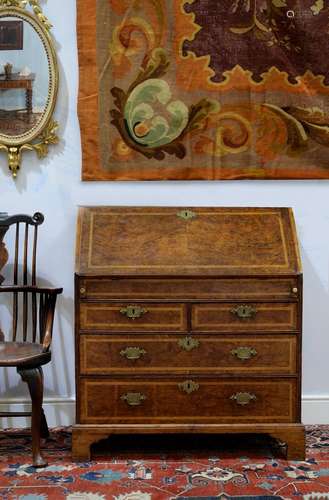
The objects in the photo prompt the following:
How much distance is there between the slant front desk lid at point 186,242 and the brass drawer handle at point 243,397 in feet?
2.09

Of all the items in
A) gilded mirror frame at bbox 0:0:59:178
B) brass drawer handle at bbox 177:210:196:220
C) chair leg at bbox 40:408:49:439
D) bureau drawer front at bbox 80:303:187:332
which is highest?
gilded mirror frame at bbox 0:0:59:178

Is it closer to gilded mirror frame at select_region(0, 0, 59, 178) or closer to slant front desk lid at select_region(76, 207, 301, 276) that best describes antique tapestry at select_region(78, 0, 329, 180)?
gilded mirror frame at select_region(0, 0, 59, 178)

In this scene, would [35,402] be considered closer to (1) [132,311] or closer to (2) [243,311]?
(1) [132,311]

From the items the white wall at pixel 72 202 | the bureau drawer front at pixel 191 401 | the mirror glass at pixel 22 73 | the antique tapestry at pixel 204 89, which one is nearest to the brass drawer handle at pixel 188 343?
the bureau drawer front at pixel 191 401

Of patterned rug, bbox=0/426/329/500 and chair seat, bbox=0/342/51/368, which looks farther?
chair seat, bbox=0/342/51/368

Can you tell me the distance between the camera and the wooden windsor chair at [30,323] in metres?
3.83

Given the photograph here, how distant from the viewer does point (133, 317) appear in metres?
3.92

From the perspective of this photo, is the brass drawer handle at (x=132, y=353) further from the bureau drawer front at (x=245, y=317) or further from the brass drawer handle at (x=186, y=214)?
the brass drawer handle at (x=186, y=214)

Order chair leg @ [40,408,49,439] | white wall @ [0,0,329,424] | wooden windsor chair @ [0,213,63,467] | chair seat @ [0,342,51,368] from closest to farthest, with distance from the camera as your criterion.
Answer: chair seat @ [0,342,51,368]
wooden windsor chair @ [0,213,63,467]
chair leg @ [40,408,49,439]
white wall @ [0,0,329,424]

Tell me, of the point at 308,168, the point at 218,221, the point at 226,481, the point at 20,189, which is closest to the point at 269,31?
the point at 308,168

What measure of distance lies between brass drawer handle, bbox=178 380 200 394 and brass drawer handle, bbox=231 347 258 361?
0.26 meters

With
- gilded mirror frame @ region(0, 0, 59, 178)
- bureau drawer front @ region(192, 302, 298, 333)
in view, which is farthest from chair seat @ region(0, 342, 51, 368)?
gilded mirror frame @ region(0, 0, 59, 178)

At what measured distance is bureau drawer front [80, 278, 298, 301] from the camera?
3912mm

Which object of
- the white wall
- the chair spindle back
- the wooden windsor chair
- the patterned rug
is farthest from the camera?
the white wall
